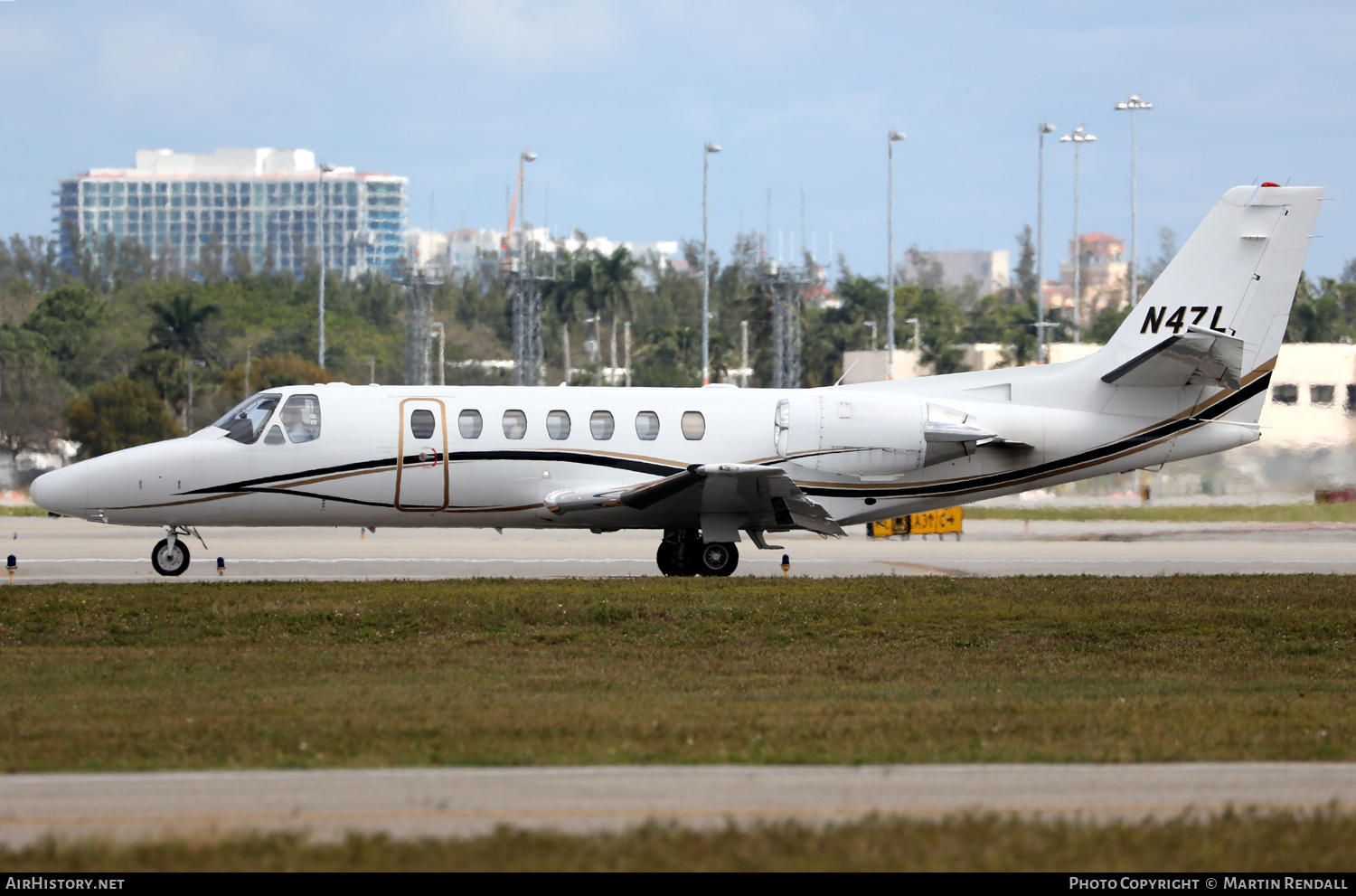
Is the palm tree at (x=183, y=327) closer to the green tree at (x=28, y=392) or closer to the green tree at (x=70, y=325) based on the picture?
the green tree at (x=28, y=392)

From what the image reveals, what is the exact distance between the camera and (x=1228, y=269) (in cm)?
2369

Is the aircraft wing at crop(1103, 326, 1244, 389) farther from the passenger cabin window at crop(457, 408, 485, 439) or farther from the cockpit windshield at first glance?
the cockpit windshield

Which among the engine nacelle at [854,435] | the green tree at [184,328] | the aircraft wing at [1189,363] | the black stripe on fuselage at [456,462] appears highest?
the green tree at [184,328]

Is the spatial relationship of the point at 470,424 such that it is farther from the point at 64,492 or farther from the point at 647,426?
the point at 64,492

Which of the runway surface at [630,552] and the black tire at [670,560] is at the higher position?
the black tire at [670,560]

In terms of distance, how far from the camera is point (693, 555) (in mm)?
23594

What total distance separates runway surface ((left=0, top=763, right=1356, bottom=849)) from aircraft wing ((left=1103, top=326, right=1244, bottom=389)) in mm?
13684

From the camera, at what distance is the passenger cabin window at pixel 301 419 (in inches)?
879

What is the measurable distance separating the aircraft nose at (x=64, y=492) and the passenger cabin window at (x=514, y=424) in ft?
20.9

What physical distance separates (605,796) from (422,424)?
48.8ft

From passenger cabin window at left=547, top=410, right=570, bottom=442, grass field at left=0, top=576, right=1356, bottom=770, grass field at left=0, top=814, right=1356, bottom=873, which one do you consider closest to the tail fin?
grass field at left=0, top=576, right=1356, bottom=770

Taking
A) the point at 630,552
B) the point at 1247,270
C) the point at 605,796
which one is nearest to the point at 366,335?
the point at 630,552

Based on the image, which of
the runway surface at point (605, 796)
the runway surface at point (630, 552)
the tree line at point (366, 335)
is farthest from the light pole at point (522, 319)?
the runway surface at point (605, 796)
